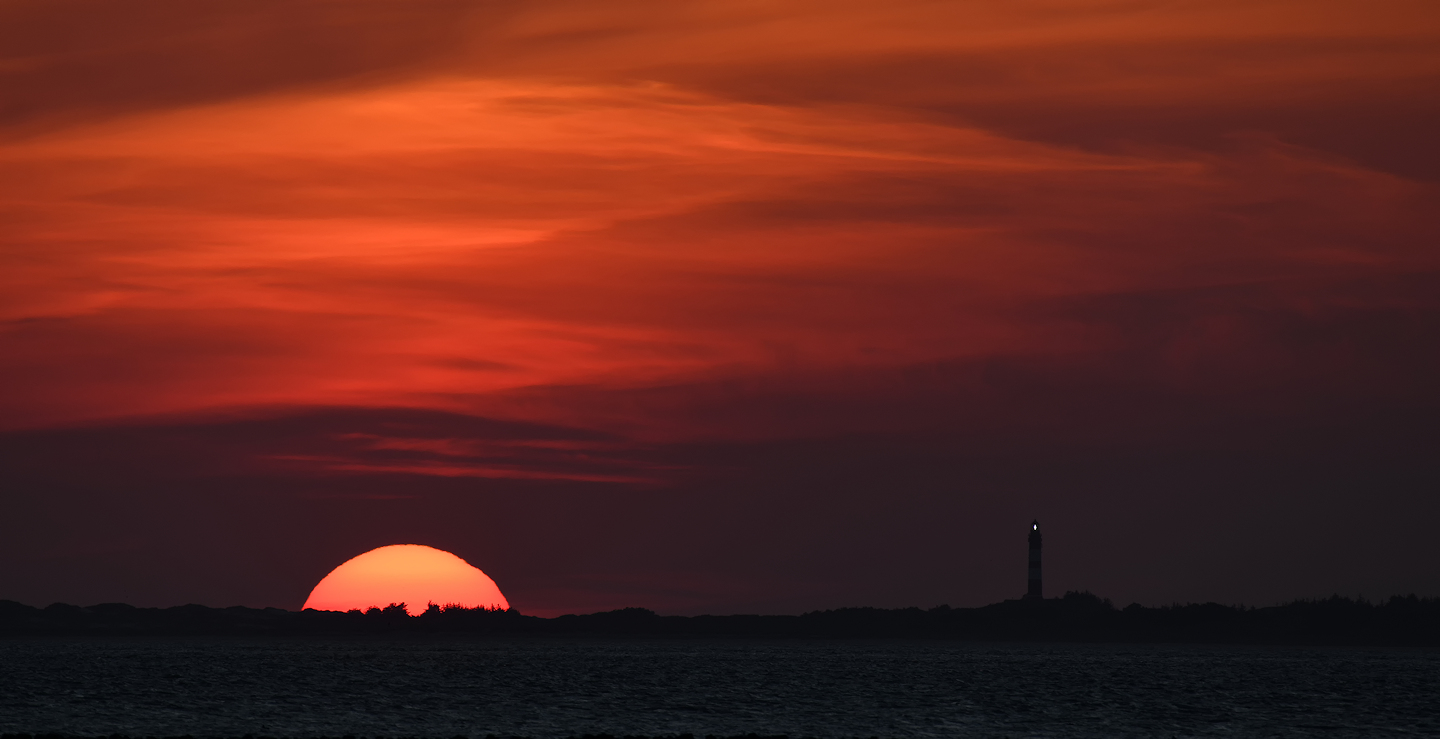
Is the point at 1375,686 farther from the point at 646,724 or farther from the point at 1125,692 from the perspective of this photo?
the point at 646,724

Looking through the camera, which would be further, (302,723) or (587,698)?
(587,698)

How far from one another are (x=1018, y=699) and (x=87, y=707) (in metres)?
66.8

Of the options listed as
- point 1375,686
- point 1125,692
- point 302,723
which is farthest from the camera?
point 1375,686

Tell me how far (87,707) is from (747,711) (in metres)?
40.9

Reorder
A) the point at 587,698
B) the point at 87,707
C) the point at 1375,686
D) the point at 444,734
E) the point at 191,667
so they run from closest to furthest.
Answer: the point at 444,734, the point at 87,707, the point at 587,698, the point at 1375,686, the point at 191,667

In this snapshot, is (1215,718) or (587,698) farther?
(587,698)

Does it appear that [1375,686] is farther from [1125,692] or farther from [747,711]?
[747,711]

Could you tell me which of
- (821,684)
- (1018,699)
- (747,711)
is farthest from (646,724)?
(821,684)

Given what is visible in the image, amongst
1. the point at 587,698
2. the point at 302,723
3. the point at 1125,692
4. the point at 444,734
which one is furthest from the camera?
the point at 1125,692

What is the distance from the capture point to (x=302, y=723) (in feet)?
301

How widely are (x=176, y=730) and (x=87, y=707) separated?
69.1 feet

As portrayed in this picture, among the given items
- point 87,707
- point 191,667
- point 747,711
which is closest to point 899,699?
point 747,711

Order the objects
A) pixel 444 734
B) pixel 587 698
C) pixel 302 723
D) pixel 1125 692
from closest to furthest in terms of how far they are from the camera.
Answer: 1. pixel 444 734
2. pixel 302 723
3. pixel 587 698
4. pixel 1125 692

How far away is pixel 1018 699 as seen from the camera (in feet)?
423
